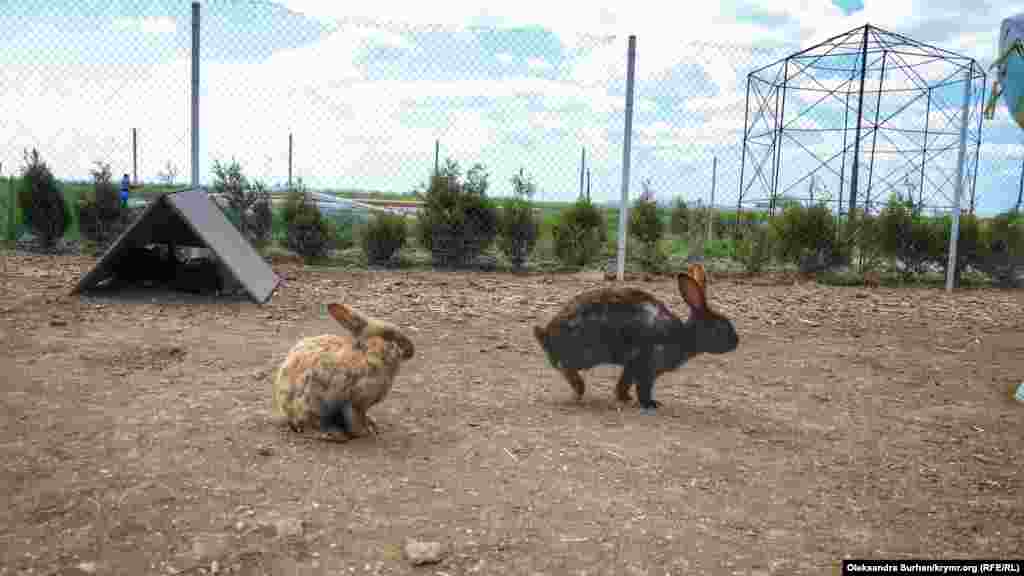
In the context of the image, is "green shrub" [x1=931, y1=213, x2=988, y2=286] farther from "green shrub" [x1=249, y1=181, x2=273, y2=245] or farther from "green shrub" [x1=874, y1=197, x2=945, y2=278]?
"green shrub" [x1=249, y1=181, x2=273, y2=245]

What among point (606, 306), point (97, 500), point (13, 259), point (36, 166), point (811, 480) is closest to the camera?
point (97, 500)

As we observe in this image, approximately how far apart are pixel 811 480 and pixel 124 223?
35.8 feet

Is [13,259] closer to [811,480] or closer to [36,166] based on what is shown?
[36,166]

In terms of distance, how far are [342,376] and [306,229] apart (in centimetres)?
839

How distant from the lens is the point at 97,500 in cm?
279

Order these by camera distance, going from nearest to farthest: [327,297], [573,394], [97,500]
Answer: [97,500]
[573,394]
[327,297]

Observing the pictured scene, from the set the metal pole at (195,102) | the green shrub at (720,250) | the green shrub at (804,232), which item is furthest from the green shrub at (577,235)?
the metal pole at (195,102)

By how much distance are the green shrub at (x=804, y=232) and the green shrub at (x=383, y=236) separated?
5.95m

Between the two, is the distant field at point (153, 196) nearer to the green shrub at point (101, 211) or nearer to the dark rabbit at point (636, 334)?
the green shrub at point (101, 211)

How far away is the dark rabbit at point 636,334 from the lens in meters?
4.35

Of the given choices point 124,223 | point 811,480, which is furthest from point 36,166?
point 811,480

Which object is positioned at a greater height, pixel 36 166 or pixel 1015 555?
pixel 36 166

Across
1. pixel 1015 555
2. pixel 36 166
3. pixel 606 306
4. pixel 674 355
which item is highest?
pixel 36 166

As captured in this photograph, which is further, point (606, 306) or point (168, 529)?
point (606, 306)
